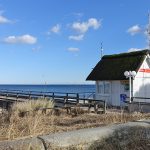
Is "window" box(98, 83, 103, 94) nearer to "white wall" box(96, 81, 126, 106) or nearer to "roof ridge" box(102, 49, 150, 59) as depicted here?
"white wall" box(96, 81, 126, 106)

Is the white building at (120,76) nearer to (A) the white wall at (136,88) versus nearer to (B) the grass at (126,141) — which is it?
(A) the white wall at (136,88)

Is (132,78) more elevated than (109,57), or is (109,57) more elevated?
(109,57)

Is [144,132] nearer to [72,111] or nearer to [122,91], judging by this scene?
[72,111]

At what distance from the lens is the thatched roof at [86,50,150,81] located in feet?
102

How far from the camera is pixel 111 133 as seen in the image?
686cm

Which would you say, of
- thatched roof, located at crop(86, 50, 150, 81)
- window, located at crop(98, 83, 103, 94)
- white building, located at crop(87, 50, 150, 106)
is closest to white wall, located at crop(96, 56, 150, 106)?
white building, located at crop(87, 50, 150, 106)

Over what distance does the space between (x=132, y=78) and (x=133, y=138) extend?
22561 millimetres

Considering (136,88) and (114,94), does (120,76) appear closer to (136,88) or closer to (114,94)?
(136,88)

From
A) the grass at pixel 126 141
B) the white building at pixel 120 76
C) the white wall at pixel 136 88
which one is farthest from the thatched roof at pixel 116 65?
the grass at pixel 126 141

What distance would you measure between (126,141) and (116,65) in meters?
27.0

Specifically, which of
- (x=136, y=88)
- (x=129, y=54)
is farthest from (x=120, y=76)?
(x=129, y=54)

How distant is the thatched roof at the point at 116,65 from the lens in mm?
30938

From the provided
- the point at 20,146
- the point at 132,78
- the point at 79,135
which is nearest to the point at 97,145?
the point at 79,135

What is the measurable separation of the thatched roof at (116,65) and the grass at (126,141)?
77.1 ft
